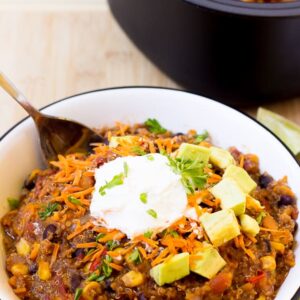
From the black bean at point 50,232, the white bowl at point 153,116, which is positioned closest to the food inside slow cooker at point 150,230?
the black bean at point 50,232

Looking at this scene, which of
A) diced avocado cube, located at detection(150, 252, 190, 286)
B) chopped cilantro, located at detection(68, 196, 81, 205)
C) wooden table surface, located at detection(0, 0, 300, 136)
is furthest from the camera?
wooden table surface, located at detection(0, 0, 300, 136)

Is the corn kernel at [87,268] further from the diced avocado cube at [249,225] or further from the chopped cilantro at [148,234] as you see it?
the diced avocado cube at [249,225]

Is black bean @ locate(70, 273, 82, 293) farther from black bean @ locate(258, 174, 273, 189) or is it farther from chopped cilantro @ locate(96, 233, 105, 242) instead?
black bean @ locate(258, 174, 273, 189)

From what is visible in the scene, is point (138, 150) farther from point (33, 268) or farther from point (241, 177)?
point (33, 268)

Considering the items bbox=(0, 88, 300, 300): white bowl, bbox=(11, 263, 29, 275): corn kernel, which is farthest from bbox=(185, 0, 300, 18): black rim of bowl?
bbox=(11, 263, 29, 275): corn kernel

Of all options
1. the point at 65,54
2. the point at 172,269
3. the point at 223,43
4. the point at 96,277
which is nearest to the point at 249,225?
the point at 172,269

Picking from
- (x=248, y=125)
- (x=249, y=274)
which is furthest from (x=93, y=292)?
(x=248, y=125)
